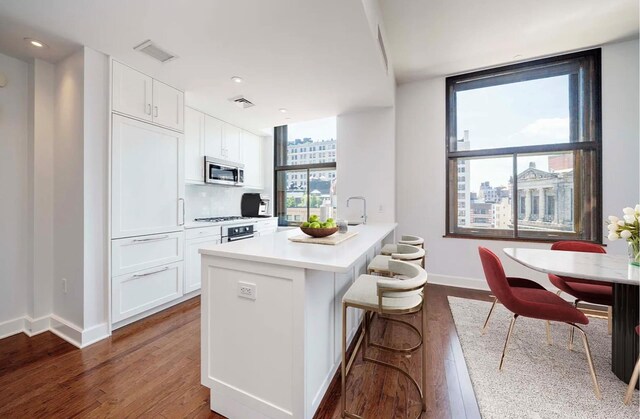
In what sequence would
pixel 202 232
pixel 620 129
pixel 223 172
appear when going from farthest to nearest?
pixel 223 172 → pixel 202 232 → pixel 620 129

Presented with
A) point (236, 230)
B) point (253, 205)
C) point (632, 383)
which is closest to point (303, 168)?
point (253, 205)

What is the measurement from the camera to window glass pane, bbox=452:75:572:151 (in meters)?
3.19

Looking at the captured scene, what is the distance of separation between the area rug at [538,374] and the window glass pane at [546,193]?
1.22 metres

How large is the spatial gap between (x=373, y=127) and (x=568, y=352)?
3.07 metres

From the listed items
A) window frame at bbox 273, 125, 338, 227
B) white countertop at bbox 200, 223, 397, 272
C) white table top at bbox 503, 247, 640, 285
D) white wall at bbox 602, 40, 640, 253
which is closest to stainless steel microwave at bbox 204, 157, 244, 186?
window frame at bbox 273, 125, 338, 227

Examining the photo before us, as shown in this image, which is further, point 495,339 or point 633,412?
point 495,339

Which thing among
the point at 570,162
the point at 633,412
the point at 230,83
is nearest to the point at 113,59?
the point at 230,83

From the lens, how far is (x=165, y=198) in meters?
2.70

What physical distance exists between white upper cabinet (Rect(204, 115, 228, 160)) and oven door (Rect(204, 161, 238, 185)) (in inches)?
6.6

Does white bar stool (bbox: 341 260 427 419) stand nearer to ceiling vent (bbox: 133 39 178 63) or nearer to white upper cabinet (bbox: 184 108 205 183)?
ceiling vent (bbox: 133 39 178 63)

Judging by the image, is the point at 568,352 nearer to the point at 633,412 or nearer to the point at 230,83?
the point at 633,412

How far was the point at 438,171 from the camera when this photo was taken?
12.0ft

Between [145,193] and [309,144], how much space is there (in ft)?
9.88

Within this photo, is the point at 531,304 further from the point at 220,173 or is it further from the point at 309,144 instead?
the point at 309,144
